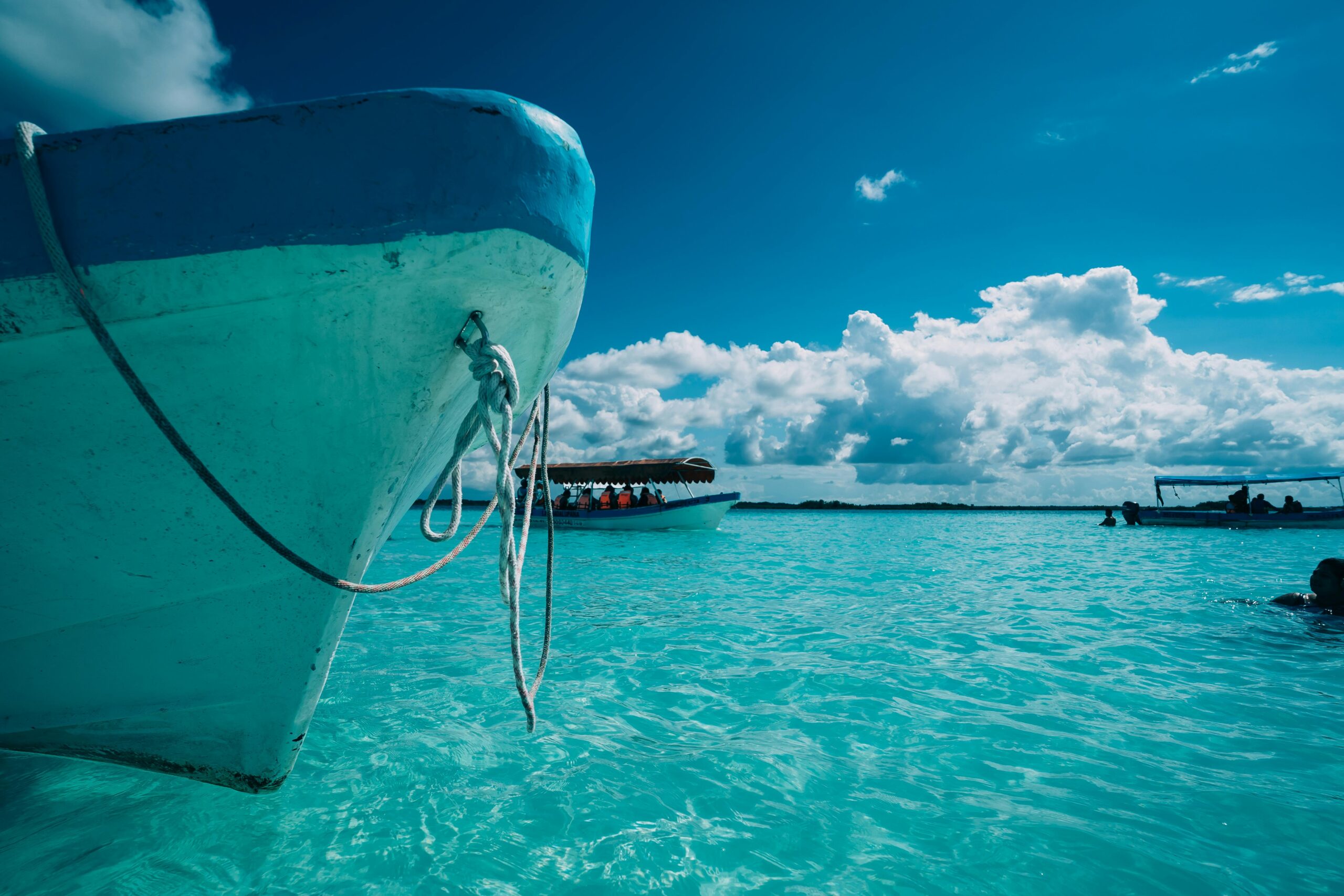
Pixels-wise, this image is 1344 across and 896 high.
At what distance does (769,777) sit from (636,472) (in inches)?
854

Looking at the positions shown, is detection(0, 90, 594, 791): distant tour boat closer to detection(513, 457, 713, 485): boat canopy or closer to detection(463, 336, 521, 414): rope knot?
detection(463, 336, 521, 414): rope knot

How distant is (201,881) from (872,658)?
5571 mm

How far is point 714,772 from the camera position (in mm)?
3604

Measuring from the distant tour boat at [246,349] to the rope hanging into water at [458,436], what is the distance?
27mm

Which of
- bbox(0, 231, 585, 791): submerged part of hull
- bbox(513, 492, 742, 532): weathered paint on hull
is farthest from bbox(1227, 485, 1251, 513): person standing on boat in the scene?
bbox(0, 231, 585, 791): submerged part of hull

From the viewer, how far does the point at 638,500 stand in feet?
90.4

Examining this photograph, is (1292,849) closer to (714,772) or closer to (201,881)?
(714,772)


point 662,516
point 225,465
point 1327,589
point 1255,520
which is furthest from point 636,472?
point 1255,520

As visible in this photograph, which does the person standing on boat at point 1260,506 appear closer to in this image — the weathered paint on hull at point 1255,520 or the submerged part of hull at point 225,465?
the weathered paint on hull at point 1255,520

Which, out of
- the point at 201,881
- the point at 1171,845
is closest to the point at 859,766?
the point at 1171,845

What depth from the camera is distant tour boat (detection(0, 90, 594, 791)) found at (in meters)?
1.81

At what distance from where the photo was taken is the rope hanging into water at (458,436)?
5.68ft

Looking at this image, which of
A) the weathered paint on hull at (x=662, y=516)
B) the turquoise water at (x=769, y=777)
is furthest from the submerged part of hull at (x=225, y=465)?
the weathered paint on hull at (x=662, y=516)

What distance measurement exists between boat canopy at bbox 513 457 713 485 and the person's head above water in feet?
58.9
